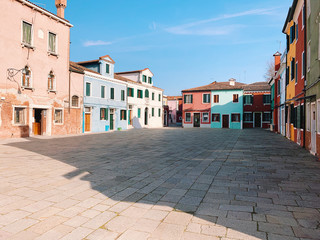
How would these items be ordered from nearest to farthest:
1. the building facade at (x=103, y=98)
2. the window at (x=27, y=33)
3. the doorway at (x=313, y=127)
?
the doorway at (x=313, y=127) → the window at (x=27, y=33) → the building facade at (x=103, y=98)

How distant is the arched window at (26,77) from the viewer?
55.7ft

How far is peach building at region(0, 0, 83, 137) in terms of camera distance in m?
15.8

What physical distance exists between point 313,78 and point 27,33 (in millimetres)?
17931

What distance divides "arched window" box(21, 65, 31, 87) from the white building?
46.2 feet

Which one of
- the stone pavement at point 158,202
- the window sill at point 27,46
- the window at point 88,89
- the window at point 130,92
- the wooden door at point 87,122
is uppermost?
the window sill at point 27,46

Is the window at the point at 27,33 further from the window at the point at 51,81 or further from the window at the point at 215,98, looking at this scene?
the window at the point at 215,98

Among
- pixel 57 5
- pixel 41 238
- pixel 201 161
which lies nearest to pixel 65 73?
pixel 57 5

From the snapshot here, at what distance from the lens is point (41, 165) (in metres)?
7.30

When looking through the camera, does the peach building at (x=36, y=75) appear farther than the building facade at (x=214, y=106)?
No

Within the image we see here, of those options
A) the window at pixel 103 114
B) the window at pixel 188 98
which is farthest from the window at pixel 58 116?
the window at pixel 188 98

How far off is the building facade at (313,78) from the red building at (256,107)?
25.9m

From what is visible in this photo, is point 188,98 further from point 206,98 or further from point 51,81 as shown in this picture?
point 51,81

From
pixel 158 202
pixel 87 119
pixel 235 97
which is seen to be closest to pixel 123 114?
pixel 87 119

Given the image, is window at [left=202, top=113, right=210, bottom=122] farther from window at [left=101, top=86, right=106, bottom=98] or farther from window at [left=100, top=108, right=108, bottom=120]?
window at [left=101, top=86, right=106, bottom=98]
